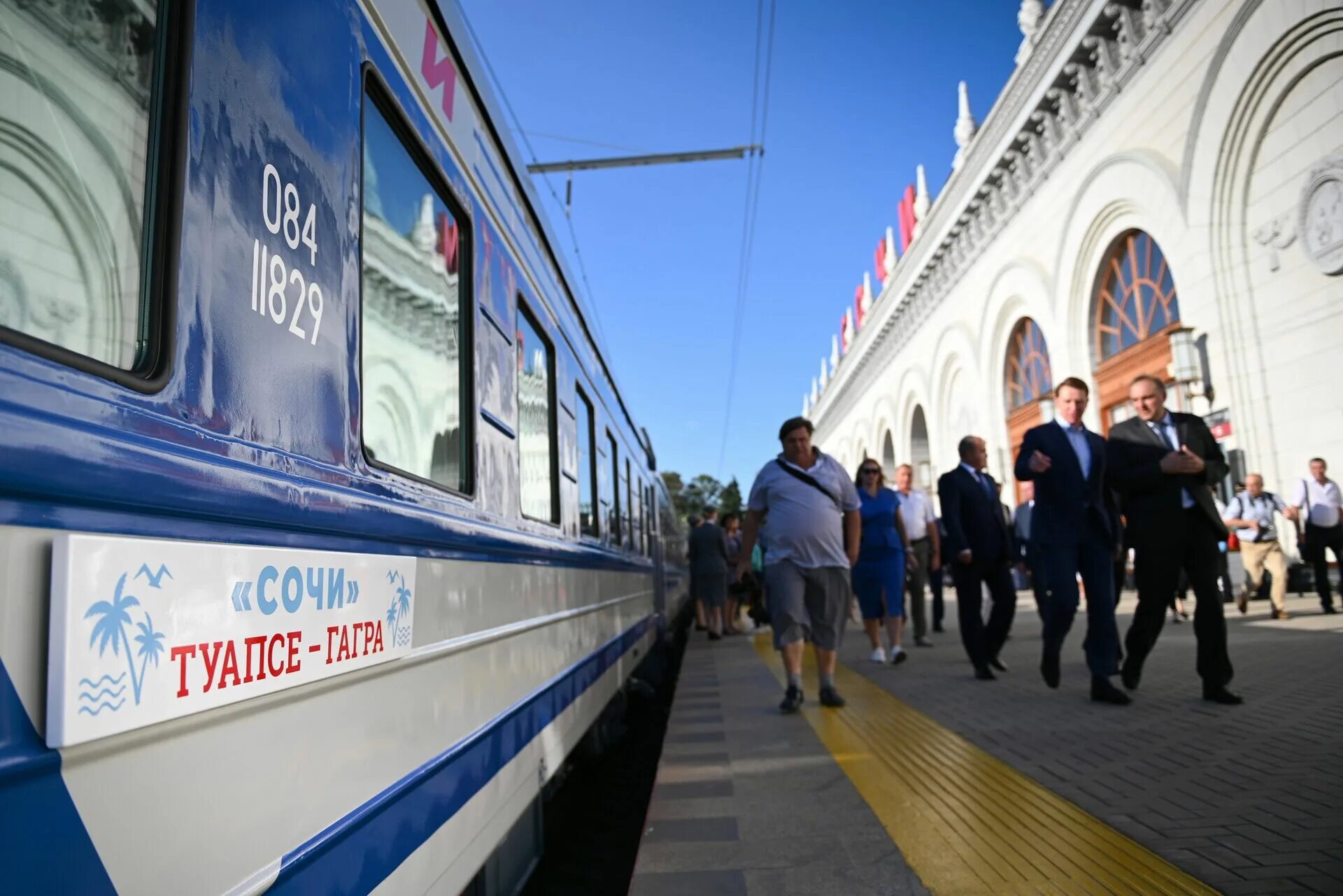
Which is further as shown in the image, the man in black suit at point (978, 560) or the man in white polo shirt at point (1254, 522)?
the man in white polo shirt at point (1254, 522)

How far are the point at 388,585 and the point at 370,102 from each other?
3.80 feet

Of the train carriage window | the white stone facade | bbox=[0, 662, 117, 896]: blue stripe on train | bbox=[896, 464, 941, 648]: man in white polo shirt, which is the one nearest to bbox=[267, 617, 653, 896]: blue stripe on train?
bbox=[0, 662, 117, 896]: blue stripe on train

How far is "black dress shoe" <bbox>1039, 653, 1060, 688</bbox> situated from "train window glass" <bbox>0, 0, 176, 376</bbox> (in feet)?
17.7

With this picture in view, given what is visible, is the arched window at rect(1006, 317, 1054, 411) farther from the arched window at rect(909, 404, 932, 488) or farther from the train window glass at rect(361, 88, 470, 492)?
the train window glass at rect(361, 88, 470, 492)

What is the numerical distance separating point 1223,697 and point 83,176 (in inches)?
210

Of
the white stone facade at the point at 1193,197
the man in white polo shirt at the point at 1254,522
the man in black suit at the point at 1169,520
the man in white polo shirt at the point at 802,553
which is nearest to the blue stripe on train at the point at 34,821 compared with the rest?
the man in white polo shirt at the point at 802,553

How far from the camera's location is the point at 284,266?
5.67 feet

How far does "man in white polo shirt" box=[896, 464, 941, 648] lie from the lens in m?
9.40

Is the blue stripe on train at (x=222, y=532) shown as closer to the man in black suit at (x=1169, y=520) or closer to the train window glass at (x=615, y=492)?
the man in black suit at (x=1169, y=520)

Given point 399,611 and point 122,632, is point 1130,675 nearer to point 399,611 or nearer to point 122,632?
point 399,611

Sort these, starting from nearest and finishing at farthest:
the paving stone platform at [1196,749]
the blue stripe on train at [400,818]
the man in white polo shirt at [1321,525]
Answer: the blue stripe on train at [400,818] → the paving stone platform at [1196,749] → the man in white polo shirt at [1321,525]

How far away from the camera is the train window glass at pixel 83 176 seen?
1.16m

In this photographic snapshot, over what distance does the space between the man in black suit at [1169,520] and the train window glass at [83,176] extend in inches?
190

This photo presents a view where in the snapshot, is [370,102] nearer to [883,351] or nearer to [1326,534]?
[1326,534]
